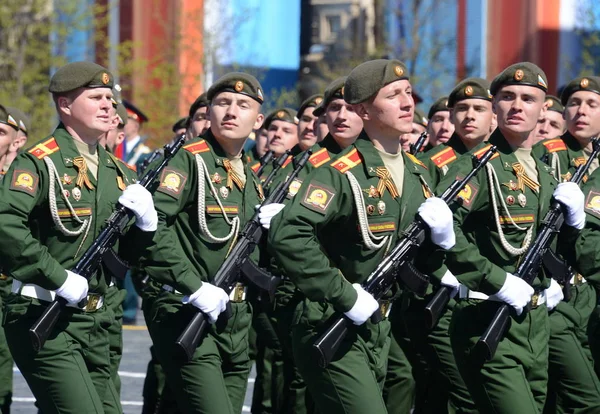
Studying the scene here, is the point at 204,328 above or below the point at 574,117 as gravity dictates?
below

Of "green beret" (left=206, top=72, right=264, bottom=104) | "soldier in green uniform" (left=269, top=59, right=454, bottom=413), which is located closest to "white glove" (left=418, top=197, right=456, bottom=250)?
"soldier in green uniform" (left=269, top=59, right=454, bottom=413)

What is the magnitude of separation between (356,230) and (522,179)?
107cm

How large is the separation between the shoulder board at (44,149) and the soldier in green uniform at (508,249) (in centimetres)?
182

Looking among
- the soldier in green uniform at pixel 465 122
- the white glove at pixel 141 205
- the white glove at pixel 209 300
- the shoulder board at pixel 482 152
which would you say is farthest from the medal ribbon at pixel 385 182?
the soldier in green uniform at pixel 465 122

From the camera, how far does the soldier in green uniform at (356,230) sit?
582cm

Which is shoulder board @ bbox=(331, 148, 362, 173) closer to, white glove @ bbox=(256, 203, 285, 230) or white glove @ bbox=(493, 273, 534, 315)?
white glove @ bbox=(493, 273, 534, 315)

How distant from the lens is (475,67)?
27.9 meters

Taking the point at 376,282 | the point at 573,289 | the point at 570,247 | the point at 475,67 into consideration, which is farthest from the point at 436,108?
the point at 475,67

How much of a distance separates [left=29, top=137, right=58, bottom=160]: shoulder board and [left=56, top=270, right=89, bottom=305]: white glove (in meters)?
0.59

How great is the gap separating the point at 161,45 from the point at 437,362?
21517 millimetres

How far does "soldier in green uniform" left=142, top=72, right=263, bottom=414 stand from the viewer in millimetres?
6723

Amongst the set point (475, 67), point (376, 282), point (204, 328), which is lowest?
point (475, 67)

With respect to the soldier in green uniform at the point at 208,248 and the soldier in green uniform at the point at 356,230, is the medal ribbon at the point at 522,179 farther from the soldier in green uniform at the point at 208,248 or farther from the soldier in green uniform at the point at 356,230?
the soldier in green uniform at the point at 208,248

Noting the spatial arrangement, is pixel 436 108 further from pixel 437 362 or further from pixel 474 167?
pixel 474 167
